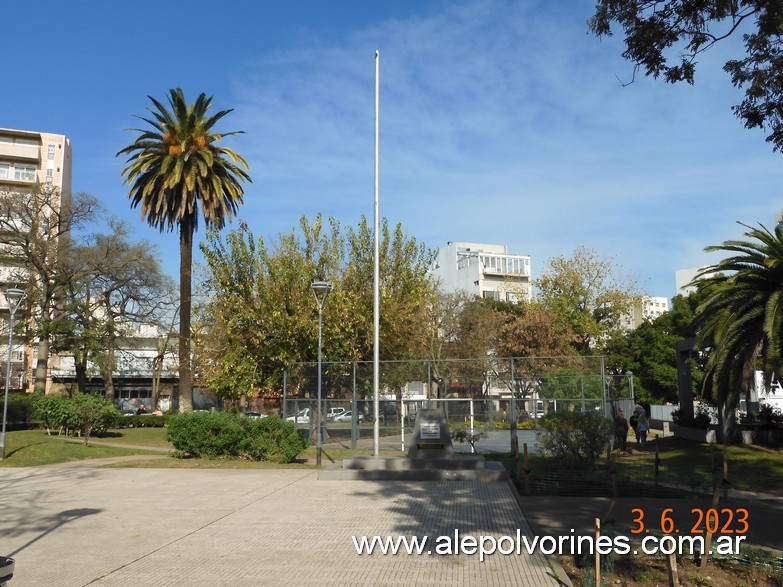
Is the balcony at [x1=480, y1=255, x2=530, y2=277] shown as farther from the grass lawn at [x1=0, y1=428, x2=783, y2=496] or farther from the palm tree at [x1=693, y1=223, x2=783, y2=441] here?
the palm tree at [x1=693, y1=223, x2=783, y2=441]

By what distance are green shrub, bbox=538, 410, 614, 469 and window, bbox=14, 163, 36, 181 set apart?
67.2 meters

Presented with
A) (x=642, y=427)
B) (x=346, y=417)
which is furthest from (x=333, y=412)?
(x=642, y=427)

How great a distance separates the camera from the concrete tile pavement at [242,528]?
7.99 metres

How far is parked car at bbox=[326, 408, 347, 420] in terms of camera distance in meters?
25.1

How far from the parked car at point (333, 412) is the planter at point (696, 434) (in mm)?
13648

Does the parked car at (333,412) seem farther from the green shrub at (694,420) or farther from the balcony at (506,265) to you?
the balcony at (506,265)

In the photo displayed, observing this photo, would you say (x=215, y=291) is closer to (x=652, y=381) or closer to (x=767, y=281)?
(x=767, y=281)

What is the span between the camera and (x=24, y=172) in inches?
2714

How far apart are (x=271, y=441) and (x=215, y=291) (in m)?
14.9

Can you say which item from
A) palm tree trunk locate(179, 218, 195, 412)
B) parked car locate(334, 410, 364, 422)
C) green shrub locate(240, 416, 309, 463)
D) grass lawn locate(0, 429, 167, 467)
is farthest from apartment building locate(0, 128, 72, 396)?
green shrub locate(240, 416, 309, 463)

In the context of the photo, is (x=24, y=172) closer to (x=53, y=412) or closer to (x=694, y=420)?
(x=53, y=412)

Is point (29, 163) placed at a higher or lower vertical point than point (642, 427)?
higher

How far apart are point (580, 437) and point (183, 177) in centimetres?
2551

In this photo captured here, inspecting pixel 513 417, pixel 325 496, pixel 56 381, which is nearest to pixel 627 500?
pixel 325 496
